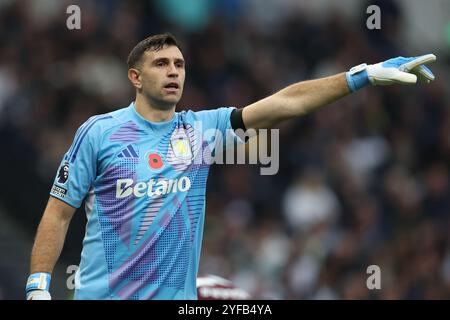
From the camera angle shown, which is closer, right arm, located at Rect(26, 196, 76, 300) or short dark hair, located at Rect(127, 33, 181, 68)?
right arm, located at Rect(26, 196, 76, 300)

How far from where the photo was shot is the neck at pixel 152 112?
818 cm

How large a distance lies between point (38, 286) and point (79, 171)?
82 cm

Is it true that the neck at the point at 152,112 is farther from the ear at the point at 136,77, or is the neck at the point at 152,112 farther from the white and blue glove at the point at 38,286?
the white and blue glove at the point at 38,286

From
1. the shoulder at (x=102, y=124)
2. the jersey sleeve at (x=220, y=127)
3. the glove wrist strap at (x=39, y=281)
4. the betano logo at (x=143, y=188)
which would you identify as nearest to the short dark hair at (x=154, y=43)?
the shoulder at (x=102, y=124)

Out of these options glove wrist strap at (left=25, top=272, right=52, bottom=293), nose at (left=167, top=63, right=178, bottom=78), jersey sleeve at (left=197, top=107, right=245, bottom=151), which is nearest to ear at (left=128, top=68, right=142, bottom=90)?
nose at (left=167, top=63, right=178, bottom=78)

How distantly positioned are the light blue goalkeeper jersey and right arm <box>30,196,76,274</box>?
114 mm

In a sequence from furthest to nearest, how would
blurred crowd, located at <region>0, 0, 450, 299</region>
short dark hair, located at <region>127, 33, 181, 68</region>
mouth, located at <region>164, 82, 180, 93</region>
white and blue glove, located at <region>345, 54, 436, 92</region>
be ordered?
blurred crowd, located at <region>0, 0, 450, 299</region>
short dark hair, located at <region>127, 33, 181, 68</region>
mouth, located at <region>164, 82, 180, 93</region>
white and blue glove, located at <region>345, 54, 436, 92</region>

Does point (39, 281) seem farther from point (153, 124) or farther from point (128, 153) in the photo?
point (153, 124)

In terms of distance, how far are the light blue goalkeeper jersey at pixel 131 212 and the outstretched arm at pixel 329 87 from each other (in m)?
0.67

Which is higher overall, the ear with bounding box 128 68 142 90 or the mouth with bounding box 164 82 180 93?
the ear with bounding box 128 68 142 90

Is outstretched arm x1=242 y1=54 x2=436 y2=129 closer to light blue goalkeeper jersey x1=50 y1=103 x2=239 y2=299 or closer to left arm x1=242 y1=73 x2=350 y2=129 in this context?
left arm x1=242 y1=73 x2=350 y2=129

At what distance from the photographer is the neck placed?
8.18m

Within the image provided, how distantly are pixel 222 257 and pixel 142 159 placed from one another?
5.92 metres
